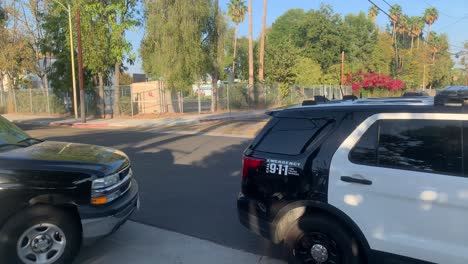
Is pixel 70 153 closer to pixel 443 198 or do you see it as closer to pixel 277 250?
pixel 277 250

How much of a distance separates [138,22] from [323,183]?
27.9 meters

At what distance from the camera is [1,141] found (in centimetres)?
453

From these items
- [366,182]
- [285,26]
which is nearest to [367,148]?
[366,182]

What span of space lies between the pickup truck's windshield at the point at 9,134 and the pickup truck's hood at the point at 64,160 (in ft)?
0.72

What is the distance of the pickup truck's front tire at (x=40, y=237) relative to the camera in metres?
3.76

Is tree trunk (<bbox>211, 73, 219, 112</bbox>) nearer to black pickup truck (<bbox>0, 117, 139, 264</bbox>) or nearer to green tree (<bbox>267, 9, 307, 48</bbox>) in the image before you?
black pickup truck (<bbox>0, 117, 139, 264</bbox>)

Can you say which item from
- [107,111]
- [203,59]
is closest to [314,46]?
[203,59]

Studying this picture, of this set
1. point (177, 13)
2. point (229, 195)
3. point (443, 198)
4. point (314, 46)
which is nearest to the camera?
point (443, 198)

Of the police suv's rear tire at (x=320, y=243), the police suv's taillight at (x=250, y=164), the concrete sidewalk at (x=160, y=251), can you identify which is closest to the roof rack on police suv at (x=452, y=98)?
the police suv's rear tire at (x=320, y=243)

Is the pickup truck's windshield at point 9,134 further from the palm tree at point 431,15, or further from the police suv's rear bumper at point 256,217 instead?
the palm tree at point 431,15

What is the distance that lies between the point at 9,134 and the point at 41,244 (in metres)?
1.60

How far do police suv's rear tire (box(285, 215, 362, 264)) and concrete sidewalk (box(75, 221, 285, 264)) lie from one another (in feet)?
2.10

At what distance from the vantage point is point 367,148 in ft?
11.6

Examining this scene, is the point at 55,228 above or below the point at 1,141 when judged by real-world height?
below
